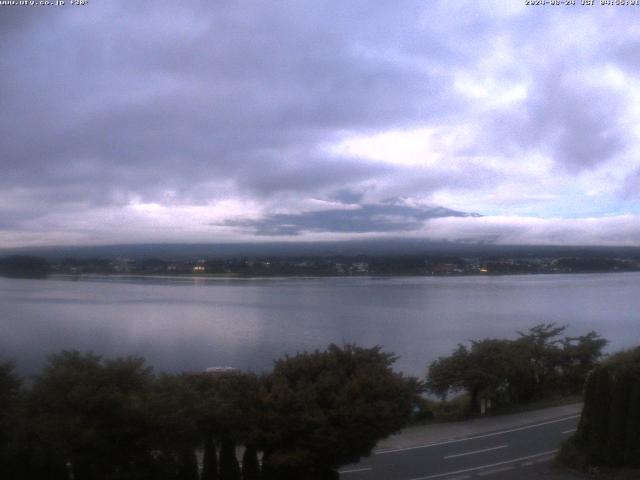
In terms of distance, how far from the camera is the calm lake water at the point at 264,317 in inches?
1053

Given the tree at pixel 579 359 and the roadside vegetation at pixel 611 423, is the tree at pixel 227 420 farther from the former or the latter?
the tree at pixel 579 359

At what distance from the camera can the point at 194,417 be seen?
37.9ft

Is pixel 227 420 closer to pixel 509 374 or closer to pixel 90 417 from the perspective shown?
pixel 90 417

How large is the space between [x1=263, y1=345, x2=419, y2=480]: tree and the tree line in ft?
0.06

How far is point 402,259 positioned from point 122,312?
116 feet

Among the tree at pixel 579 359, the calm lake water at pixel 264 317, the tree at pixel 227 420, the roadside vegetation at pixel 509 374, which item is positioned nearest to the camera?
the tree at pixel 227 420

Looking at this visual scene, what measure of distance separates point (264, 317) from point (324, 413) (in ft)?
93.0

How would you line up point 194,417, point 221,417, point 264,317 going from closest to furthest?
point 194,417 < point 221,417 < point 264,317

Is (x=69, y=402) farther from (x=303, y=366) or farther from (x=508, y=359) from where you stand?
(x=508, y=359)

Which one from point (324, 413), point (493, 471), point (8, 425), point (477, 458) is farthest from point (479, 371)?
point (8, 425)

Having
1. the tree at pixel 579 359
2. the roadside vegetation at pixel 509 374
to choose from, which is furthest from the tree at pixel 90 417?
the tree at pixel 579 359

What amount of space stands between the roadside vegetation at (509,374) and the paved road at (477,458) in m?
3.58

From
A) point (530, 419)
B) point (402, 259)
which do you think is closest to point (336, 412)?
point (530, 419)

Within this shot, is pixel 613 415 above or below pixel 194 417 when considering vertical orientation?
below
